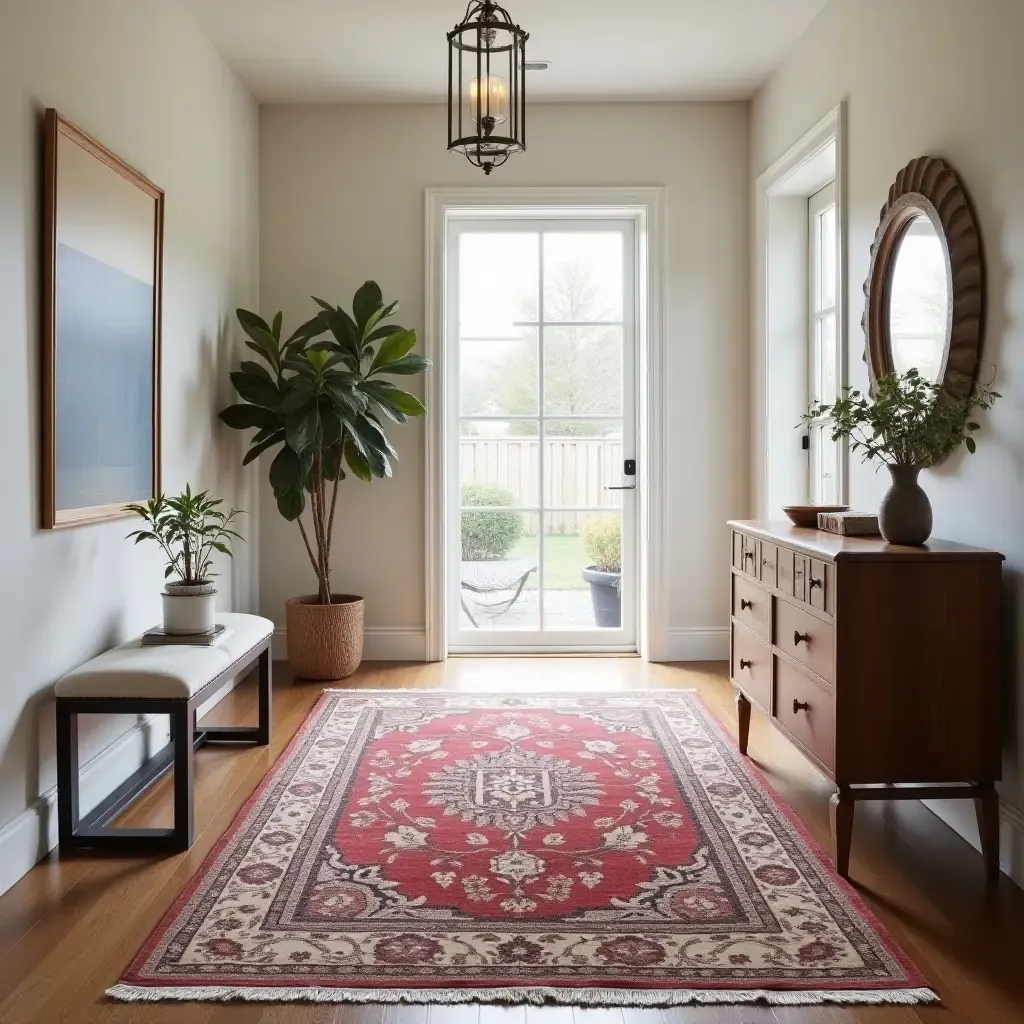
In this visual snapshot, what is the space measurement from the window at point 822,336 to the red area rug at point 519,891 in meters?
1.49

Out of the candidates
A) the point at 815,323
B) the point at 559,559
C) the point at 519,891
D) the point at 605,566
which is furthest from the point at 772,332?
the point at 519,891

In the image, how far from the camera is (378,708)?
13.5ft

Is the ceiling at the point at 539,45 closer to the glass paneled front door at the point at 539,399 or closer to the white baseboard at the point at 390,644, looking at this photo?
the glass paneled front door at the point at 539,399

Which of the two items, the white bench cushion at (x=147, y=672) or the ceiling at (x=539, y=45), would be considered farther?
the ceiling at (x=539, y=45)

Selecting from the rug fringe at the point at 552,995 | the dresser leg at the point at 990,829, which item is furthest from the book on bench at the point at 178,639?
the dresser leg at the point at 990,829

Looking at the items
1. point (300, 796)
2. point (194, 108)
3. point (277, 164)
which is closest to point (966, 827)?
point (300, 796)

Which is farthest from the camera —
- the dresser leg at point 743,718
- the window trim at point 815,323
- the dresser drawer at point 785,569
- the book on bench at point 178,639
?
the window trim at point 815,323

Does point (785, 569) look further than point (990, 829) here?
Yes

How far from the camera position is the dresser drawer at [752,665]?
315 cm

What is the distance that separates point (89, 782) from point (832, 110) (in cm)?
358

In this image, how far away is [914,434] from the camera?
271 centimetres

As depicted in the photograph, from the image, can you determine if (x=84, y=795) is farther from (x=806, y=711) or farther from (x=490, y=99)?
(x=490, y=99)

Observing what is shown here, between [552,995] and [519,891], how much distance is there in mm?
464

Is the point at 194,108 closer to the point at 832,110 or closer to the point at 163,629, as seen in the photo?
the point at 163,629
